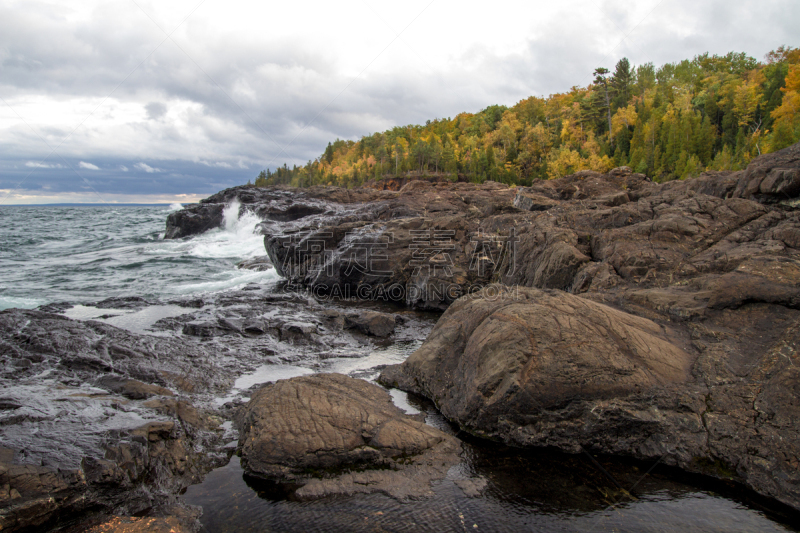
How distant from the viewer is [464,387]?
631 centimetres

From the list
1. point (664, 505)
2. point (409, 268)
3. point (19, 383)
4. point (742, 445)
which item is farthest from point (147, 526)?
point (409, 268)

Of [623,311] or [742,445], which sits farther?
[623,311]

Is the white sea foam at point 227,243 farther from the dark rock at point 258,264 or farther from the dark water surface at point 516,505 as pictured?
the dark water surface at point 516,505

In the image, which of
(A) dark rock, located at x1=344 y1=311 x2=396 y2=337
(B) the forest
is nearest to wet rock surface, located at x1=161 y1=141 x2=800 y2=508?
(A) dark rock, located at x1=344 y1=311 x2=396 y2=337

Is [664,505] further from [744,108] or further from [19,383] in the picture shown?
[744,108]

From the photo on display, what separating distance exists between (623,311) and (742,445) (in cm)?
293

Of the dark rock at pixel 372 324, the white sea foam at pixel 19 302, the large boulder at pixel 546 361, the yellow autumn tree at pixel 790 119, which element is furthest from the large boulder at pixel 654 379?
the yellow autumn tree at pixel 790 119

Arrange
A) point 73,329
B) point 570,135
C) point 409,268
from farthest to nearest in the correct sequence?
point 570,135
point 409,268
point 73,329

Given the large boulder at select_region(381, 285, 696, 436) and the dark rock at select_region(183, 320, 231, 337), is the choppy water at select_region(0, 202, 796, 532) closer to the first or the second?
the large boulder at select_region(381, 285, 696, 436)

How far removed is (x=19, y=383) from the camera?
19.8ft

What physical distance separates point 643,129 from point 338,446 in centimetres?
6647

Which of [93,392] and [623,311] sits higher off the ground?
[623,311]

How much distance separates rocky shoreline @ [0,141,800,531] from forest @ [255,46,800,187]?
139 ft

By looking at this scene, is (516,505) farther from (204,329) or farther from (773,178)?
(773,178)
